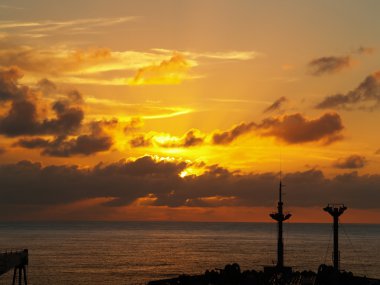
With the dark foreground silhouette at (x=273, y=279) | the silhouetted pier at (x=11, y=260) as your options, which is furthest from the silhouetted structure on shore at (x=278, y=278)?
the silhouetted pier at (x=11, y=260)

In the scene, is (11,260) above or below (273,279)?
above

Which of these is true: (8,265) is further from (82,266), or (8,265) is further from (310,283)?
(82,266)

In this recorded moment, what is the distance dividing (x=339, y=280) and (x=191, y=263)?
96.4 metres

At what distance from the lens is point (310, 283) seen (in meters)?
80.8

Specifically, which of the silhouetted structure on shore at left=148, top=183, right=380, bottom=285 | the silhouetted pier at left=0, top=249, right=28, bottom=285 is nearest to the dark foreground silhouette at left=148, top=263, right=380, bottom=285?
the silhouetted structure on shore at left=148, top=183, right=380, bottom=285

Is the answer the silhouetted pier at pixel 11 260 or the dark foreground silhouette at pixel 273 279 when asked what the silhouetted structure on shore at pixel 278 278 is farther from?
the silhouetted pier at pixel 11 260

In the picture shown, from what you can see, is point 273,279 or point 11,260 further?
point 273,279

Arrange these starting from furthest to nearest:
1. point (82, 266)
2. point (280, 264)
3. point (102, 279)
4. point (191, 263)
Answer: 1. point (191, 263)
2. point (82, 266)
3. point (102, 279)
4. point (280, 264)

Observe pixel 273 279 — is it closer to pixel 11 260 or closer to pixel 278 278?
pixel 278 278

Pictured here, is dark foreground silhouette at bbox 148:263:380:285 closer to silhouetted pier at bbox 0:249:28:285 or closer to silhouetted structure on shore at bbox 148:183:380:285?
silhouetted structure on shore at bbox 148:183:380:285

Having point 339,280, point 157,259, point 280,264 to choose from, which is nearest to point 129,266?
point 157,259

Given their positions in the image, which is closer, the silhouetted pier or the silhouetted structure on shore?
the silhouetted pier

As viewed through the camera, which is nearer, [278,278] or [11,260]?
[11,260]

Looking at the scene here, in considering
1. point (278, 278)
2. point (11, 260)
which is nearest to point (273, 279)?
point (278, 278)
